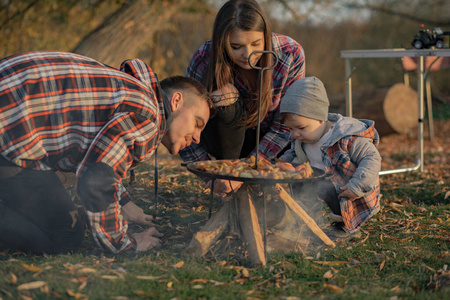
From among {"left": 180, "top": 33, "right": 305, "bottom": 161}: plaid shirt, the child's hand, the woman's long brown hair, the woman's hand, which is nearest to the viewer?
the child's hand

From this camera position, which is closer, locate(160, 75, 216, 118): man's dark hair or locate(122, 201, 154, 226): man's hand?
locate(160, 75, 216, 118): man's dark hair

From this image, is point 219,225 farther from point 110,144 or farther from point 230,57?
point 230,57

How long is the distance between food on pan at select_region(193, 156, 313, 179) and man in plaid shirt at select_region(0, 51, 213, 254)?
13.9 inches

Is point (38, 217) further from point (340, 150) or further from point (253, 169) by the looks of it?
point (340, 150)

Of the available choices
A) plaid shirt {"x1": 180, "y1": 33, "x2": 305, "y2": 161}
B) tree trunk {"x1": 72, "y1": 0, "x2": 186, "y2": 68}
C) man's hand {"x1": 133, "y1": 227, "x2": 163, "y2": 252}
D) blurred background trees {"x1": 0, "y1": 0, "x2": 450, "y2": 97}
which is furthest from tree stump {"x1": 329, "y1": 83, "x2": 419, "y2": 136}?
man's hand {"x1": 133, "y1": 227, "x2": 163, "y2": 252}

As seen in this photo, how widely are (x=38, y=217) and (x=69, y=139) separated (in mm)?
555

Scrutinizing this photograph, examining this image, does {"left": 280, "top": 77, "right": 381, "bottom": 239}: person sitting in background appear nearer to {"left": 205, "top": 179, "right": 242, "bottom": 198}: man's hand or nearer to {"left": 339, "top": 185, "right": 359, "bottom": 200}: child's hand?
{"left": 339, "top": 185, "right": 359, "bottom": 200}: child's hand

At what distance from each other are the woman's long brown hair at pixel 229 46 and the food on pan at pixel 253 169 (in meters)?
0.79

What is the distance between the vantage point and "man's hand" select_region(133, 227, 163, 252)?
→ 3.05 meters

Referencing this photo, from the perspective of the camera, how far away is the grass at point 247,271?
2.44 metres

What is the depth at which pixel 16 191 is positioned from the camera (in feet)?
9.42

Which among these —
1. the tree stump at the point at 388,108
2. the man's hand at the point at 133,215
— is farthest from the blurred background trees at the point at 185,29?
the man's hand at the point at 133,215

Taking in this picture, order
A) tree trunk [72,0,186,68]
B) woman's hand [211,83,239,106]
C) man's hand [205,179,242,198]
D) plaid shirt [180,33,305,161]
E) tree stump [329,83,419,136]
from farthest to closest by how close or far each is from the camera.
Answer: tree stump [329,83,419,136] < tree trunk [72,0,186,68] < plaid shirt [180,33,305,161] < woman's hand [211,83,239,106] < man's hand [205,179,242,198]

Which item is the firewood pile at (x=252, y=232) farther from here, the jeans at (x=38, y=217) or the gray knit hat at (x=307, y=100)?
the jeans at (x=38, y=217)
